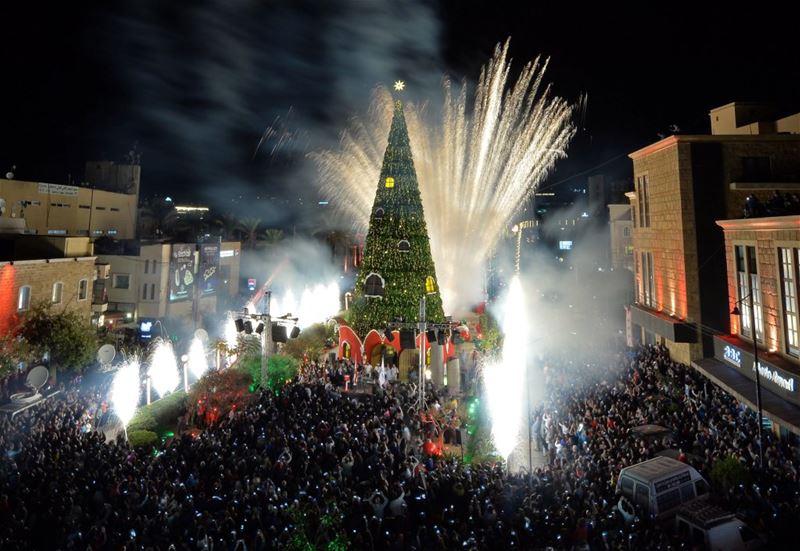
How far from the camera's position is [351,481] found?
11656mm

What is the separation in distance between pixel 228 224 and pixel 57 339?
35.2 m

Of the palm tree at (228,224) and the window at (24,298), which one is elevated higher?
the palm tree at (228,224)

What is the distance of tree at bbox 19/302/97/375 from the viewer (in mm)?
23594

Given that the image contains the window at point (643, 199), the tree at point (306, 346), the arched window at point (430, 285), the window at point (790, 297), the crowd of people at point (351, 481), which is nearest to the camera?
the crowd of people at point (351, 481)

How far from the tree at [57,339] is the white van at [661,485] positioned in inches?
988

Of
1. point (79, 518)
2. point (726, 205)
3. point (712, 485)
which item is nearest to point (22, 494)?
point (79, 518)

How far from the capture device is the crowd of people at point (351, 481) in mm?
9109

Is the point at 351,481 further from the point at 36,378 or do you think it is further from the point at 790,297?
the point at 36,378

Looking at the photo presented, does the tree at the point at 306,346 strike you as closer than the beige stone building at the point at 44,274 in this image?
Result: No

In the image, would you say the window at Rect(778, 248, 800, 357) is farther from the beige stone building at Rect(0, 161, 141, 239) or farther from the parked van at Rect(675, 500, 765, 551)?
the beige stone building at Rect(0, 161, 141, 239)

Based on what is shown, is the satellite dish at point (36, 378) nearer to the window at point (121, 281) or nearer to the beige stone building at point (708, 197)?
the window at point (121, 281)

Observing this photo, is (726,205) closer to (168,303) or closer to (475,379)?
(475,379)

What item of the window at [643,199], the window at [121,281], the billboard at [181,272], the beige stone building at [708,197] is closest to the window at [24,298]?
the window at [121,281]

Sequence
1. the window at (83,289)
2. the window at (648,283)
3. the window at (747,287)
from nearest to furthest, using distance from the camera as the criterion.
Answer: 1. the window at (747,287)
2. the window at (648,283)
3. the window at (83,289)
